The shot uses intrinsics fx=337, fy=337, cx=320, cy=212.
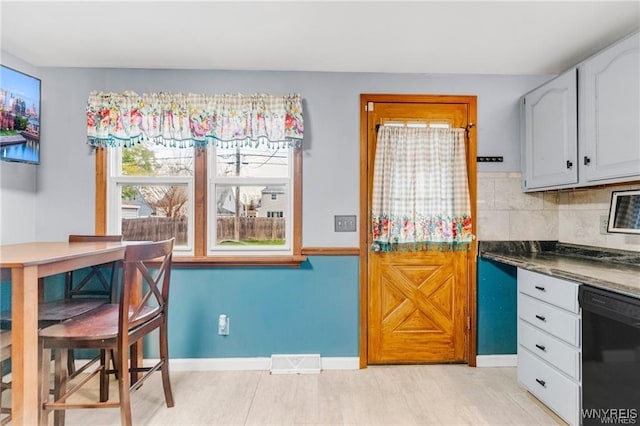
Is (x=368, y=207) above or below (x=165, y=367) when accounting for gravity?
above

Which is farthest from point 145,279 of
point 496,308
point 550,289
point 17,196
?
point 496,308

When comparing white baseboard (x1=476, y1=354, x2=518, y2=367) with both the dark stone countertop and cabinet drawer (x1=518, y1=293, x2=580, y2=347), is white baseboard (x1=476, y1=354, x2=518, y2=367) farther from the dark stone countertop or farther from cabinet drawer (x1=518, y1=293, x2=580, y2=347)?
the dark stone countertop

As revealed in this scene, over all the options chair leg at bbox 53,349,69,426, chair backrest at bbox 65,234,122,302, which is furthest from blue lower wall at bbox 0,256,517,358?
chair leg at bbox 53,349,69,426

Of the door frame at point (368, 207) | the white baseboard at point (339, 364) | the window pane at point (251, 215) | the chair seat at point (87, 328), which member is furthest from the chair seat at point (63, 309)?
the door frame at point (368, 207)

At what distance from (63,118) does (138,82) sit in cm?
61

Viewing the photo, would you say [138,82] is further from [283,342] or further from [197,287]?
[283,342]

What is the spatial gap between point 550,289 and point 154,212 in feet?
8.84

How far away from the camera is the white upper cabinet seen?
175cm

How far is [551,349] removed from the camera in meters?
1.88

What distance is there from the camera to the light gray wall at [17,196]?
7.50ft

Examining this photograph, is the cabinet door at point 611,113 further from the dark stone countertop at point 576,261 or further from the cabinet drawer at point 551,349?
the cabinet drawer at point 551,349

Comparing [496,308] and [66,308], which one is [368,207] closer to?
[496,308]

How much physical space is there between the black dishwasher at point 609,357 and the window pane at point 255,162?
202cm

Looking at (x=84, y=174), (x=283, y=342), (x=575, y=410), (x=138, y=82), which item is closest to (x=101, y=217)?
(x=84, y=174)
